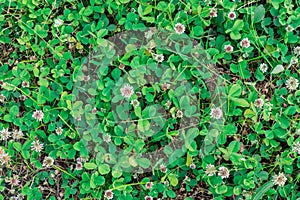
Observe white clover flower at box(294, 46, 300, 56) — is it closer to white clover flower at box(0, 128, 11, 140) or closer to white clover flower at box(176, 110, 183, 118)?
white clover flower at box(176, 110, 183, 118)

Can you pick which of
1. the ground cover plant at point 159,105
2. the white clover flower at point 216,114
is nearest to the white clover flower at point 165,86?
the ground cover plant at point 159,105

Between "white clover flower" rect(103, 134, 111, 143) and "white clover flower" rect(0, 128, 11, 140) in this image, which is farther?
"white clover flower" rect(0, 128, 11, 140)

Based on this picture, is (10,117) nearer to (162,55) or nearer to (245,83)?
(162,55)

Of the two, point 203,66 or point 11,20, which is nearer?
point 203,66

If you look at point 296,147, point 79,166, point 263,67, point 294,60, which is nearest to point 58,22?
point 79,166

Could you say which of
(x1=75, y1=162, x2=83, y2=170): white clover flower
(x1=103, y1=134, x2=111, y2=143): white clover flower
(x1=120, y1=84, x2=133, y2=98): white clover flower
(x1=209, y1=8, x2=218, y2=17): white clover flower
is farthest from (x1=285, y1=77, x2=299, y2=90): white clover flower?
(x1=75, y1=162, x2=83, y2=170): white clover flower

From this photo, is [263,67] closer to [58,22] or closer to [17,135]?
Result: [58,22]

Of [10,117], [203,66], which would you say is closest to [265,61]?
[203,66]

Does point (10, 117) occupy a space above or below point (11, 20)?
below
